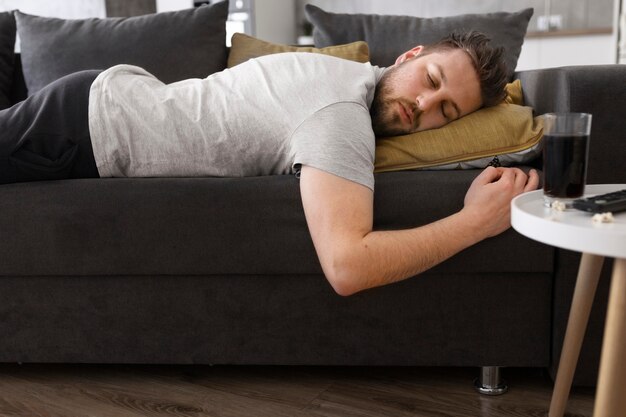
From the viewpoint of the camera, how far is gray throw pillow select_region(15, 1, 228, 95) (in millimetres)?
2318

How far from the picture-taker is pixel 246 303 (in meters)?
1.55

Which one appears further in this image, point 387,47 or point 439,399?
point 387,47

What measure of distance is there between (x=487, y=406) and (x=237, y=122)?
2.70 feet

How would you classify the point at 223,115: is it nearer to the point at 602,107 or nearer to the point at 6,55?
the point at 602,107

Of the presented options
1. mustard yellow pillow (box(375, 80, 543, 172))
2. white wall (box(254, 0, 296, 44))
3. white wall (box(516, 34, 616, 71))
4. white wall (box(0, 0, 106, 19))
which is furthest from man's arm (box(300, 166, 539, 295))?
white wall (box(254, 0, 296, 44))

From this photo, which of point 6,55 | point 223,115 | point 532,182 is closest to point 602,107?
point 532,182

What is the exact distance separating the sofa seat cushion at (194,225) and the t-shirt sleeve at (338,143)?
0.41 feet

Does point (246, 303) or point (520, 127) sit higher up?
point (520, 127)

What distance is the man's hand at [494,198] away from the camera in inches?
53.8

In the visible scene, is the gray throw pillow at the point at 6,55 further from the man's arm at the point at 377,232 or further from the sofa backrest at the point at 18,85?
the man's arm at the point at 377,232

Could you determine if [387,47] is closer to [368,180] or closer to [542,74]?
[542,74]

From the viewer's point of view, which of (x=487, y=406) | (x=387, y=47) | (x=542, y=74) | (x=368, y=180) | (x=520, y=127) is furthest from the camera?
(x=387, y=47)

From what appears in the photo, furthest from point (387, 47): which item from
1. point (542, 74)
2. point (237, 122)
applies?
point (237, 122)

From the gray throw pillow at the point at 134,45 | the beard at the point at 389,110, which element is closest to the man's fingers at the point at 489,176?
the beard at the point at 389,110
